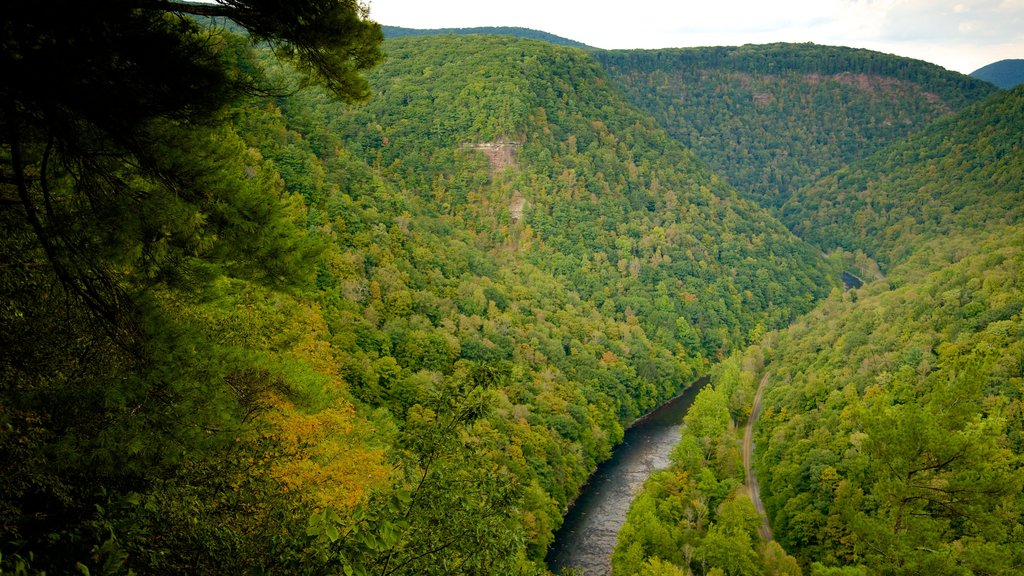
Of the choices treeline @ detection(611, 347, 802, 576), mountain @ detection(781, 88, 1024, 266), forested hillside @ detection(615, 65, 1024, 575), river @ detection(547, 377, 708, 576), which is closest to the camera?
forested hillside @ detection(615, 65, 1024, 575)

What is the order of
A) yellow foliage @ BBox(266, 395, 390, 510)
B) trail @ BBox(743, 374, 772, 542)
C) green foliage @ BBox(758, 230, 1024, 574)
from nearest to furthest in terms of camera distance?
yellow foliage @ BBox(266, 395, 390, 510) → green foliage @ BBox(758, 230, 1024, 574) → trail @ BBox(743, 374, 772, 542)

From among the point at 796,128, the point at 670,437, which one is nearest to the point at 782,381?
the point at 670,437

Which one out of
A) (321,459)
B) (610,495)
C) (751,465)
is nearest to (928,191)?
(751,465)

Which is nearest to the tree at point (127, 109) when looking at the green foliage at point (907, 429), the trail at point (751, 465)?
the green foliage at point (907, 429)

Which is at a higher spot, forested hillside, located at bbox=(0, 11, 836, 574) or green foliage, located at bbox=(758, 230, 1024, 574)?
forested hillside, located at bbox=(0, 11, 836, 574)

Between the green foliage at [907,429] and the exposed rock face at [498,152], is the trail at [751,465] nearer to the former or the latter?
the green foliage at [907,429]

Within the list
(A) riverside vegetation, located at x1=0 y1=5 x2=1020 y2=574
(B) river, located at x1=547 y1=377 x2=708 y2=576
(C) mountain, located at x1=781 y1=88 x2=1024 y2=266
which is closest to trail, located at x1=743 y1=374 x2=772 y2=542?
(A) riverside vegetation, located at x1=0 y1=5 x2=1020 y2=574

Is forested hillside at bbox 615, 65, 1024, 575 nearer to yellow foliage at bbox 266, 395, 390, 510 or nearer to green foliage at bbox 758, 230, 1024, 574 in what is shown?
green foliage at bbox 758, 230, 1024, 574
